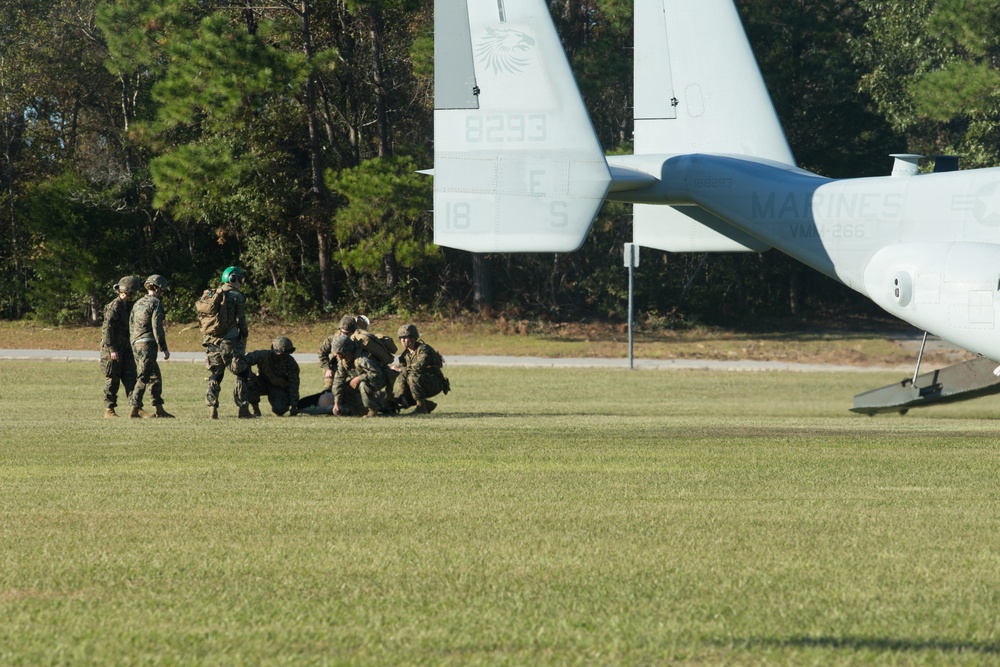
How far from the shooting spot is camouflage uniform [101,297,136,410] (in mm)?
16266

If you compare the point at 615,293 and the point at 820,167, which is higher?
the point at 820,167

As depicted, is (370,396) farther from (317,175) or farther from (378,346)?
(317,175)

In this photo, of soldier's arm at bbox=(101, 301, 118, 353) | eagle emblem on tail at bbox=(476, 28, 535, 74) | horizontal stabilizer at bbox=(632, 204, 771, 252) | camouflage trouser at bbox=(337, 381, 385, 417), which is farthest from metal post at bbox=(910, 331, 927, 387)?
soldier's arm at bbox=(101, 301, 118, 353)

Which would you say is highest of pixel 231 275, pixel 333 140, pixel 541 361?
pixel 333 140

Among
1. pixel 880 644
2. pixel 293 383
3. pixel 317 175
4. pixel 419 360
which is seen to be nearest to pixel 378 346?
pixel 419 360

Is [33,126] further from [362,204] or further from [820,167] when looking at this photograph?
[820,167]

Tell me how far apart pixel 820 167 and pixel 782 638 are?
4149 centimetres

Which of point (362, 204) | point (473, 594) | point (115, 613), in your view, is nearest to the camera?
point (115, 613)

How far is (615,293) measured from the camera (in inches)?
1848

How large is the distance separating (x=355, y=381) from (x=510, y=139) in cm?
348

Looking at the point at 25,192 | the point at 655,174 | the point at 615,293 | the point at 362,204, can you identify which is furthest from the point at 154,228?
the point at 655,174

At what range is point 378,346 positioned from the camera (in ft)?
54.8

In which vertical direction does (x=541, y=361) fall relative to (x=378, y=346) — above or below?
below

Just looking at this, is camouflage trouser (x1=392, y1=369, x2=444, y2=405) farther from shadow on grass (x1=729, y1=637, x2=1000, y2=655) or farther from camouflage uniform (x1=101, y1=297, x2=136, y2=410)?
shadow on grass (x1=729, y1=637, x2=1000, y2=655)
